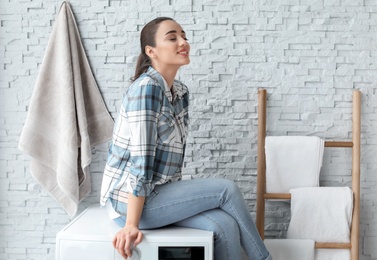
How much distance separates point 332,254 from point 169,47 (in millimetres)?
1077

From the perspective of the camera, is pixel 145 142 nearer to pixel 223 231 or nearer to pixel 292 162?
pixel 223 231

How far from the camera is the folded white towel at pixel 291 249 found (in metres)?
2.26

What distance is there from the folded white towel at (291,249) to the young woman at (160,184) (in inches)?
13.1

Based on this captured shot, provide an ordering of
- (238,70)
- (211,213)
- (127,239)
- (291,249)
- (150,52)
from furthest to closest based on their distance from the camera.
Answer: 1. (238,70)
2. (291,249)
3. (150,52)
4. (211,213)
5. (127,239)

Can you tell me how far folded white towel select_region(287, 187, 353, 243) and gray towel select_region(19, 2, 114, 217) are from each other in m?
0.84

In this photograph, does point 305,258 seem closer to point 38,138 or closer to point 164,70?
point 164,70

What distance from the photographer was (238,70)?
237 cm

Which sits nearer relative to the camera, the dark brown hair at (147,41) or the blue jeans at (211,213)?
the blue jeans at (211,213)

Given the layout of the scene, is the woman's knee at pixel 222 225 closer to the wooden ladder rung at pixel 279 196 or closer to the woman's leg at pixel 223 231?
the woman's leg at pixel 223 231

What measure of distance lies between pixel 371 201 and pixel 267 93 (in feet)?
2.08

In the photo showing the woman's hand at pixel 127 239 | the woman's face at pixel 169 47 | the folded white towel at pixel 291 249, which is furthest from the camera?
the folded white towel at pixel 291 249

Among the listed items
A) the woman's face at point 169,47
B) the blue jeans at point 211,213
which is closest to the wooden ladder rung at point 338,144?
the blue jeans at point 211,213

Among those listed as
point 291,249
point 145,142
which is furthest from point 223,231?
point 291,249

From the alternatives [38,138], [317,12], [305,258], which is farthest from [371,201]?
[38,138]
